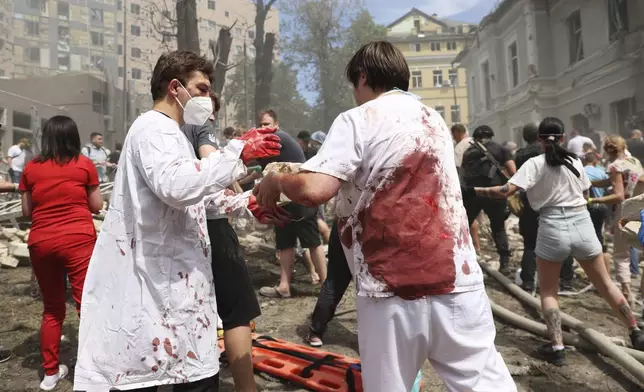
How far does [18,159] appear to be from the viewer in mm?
11203

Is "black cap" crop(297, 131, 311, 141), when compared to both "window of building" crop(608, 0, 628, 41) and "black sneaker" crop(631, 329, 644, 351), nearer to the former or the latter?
"black sneaker" crop(631, 329, 644, 351)

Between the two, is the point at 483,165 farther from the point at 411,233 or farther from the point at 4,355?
the point at 4,355

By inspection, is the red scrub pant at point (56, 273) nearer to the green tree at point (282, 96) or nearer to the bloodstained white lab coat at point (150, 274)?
the bloodstained white lab coat at point (150, 274)

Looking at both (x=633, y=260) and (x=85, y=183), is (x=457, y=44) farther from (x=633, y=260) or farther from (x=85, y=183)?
(x=85, y=183)

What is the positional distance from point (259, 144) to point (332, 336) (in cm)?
260

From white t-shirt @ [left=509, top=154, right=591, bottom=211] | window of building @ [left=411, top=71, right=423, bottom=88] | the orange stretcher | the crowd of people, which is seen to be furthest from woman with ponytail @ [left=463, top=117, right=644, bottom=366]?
window of building @ [left=411, top=71, right=423, bottom=88]

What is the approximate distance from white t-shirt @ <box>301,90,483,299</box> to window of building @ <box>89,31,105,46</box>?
31212 mm

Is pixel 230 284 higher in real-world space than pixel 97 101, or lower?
lower

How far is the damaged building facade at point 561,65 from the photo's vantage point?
50.9ft

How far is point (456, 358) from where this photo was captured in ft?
5.68

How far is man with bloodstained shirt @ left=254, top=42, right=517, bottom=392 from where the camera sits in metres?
1.70

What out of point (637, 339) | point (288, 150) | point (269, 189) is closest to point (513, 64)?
point (288, 150)

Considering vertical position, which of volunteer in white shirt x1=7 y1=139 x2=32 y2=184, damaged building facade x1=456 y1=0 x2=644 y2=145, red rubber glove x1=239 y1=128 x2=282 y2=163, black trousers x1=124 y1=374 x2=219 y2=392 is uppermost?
damaged building facade x1=456 y1=0 x2=644 y2=145

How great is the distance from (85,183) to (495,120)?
91.0ft
